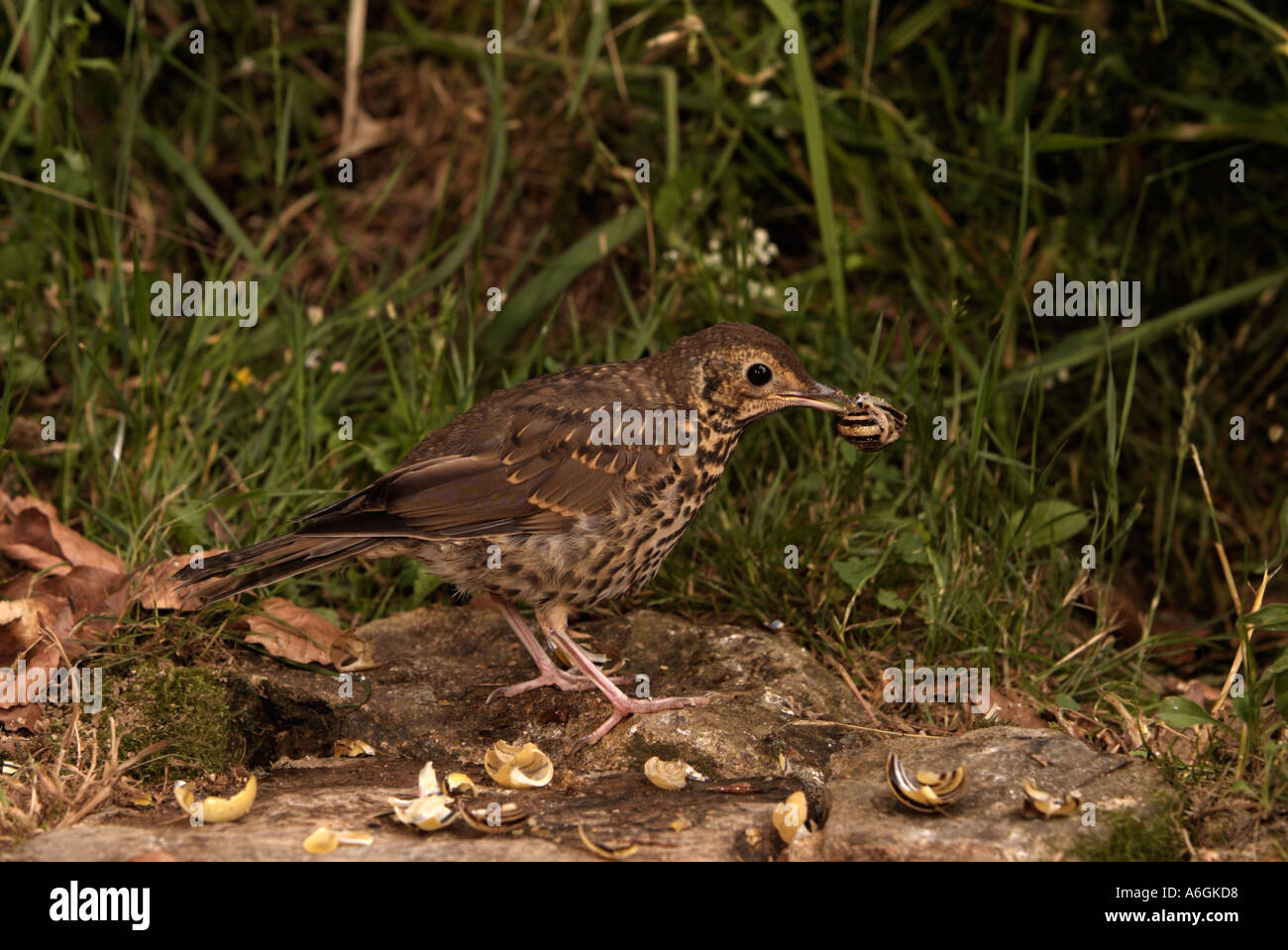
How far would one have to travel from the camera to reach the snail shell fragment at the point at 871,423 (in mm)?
4387

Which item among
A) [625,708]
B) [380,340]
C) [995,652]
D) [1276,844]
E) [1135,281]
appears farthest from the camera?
[1135,281]

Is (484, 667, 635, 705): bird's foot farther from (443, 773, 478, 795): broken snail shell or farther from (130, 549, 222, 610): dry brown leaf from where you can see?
(130, 549, 222, 610): dry brown leaf

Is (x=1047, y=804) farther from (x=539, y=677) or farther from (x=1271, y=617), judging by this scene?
(x=539, y=677)

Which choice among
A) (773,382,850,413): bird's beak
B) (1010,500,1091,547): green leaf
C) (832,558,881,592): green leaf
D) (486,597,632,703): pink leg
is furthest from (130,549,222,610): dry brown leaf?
(1010,500,1091,547): green leaf

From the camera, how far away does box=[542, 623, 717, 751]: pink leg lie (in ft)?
13.1

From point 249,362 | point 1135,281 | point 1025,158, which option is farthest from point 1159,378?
point 249,362

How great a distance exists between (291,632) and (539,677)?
0.76m

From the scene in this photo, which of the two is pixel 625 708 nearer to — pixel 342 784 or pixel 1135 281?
pixel 342 784

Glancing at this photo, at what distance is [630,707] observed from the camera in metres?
4.02

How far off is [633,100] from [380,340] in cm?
154

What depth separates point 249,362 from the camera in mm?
5578

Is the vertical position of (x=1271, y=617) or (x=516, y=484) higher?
(x=516, y=484)

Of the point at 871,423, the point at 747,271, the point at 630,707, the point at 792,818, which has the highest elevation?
the point at 747,271

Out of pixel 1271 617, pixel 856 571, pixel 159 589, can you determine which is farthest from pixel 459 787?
pixel 1271 617
